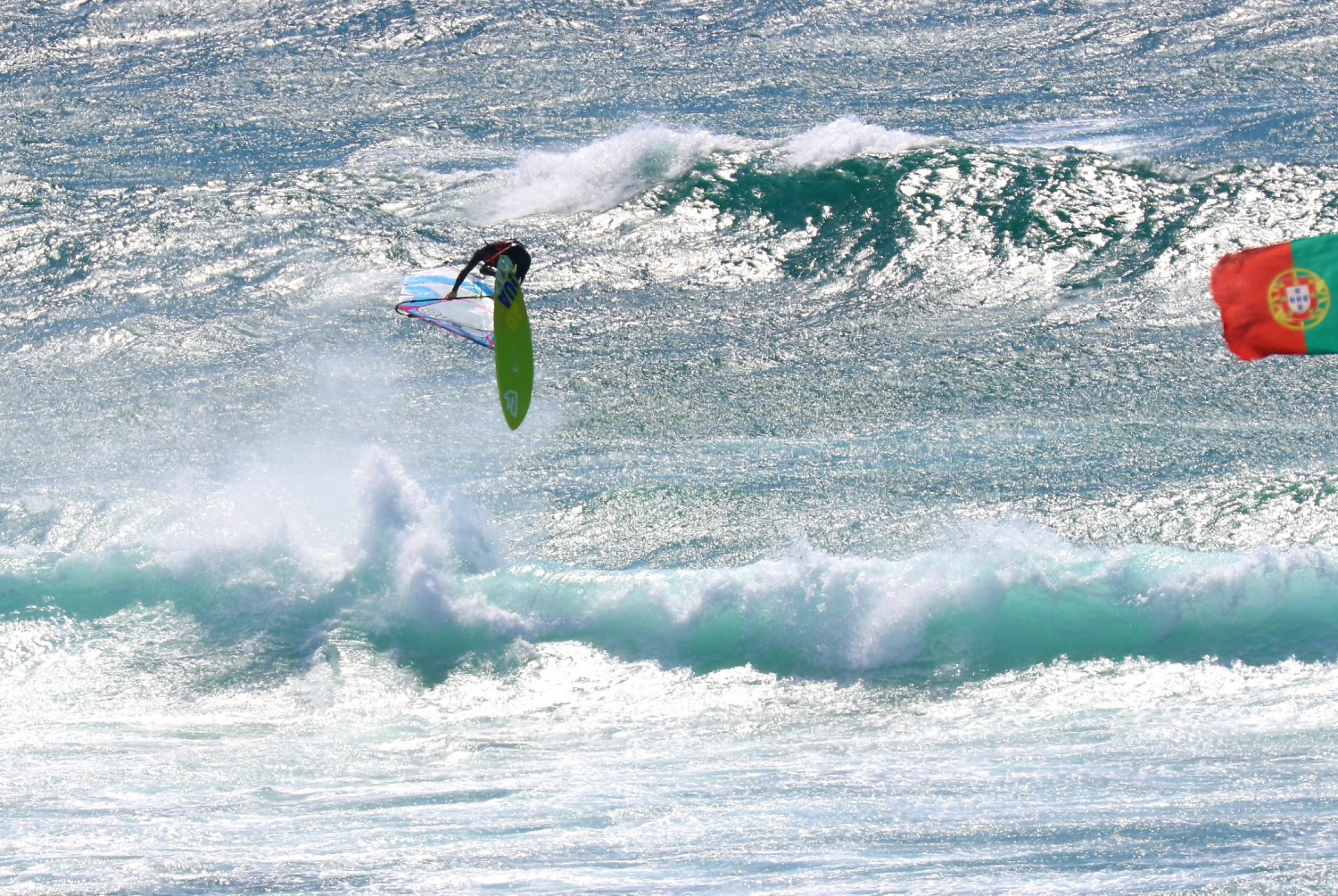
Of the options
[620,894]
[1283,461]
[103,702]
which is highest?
[1283,461]

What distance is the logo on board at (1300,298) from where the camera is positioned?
861cm

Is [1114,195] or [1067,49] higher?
[1067,49]

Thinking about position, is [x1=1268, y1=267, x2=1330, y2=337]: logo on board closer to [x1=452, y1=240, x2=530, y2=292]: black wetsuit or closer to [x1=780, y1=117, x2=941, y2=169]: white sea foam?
[x1=452, y1=240, x2=530, y2=292]: black wetsuit

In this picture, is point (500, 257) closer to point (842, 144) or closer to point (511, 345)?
point (511, 345)

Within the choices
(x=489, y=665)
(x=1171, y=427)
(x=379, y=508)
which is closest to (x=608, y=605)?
(x=489, y=665)

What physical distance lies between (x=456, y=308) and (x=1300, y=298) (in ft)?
23.2

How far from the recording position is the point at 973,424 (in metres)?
15.4

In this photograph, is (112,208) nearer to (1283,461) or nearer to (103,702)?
(103,702)

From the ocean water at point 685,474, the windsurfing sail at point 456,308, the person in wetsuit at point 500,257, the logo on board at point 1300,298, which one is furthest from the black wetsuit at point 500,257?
the logo on board at point 1300,298

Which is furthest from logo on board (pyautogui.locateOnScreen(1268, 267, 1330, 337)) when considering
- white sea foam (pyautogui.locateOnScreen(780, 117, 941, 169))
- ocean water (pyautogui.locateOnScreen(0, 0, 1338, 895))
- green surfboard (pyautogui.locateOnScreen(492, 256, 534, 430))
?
white sea foam (pyautogui.locateOnScreen(780, 117, 941, 169))

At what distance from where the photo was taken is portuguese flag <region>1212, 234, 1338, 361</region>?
861 centimetres

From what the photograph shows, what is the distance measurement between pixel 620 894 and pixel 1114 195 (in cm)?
1234

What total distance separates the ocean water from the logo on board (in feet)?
11.7

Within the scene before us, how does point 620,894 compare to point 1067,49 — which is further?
point 1067,49
